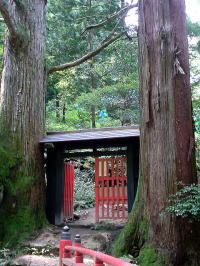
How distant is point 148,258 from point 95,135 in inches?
166

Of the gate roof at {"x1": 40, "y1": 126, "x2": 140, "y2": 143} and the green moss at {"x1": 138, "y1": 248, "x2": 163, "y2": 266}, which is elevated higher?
the gate roof at {"x1": 40, "y1": 126, "x2": 140, "y2": 143}

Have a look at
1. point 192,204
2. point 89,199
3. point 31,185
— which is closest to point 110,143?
point 31,185

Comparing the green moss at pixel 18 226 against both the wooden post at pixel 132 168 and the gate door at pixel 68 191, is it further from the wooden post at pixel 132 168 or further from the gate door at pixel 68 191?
the wooden post at pixel 132 168

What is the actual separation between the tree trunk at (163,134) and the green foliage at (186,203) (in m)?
0.13

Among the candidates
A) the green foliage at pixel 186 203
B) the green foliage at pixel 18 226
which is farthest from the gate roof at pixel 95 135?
the green foliage at pixel 186 203

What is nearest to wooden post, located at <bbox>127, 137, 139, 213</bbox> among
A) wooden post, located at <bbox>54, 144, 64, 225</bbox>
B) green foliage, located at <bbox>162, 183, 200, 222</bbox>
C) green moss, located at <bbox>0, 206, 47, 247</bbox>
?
wooden post, located at <bbox>54, 144, 64, 225</bbox>

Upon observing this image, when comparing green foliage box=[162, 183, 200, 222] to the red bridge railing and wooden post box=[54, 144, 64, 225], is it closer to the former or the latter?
the red bridge railing

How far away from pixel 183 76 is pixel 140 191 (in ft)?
7.11

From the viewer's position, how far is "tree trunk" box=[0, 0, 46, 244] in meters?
8.05

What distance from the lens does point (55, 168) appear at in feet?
31.2

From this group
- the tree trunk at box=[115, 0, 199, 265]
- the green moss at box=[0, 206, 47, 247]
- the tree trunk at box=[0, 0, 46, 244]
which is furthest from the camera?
the tree trunk at box=[0, 0, 46, 244]

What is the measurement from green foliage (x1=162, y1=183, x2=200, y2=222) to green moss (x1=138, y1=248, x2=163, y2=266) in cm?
69

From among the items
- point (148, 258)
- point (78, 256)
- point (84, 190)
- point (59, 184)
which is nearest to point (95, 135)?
point (59, 184)

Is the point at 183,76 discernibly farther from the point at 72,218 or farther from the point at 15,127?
the point at 72,218
